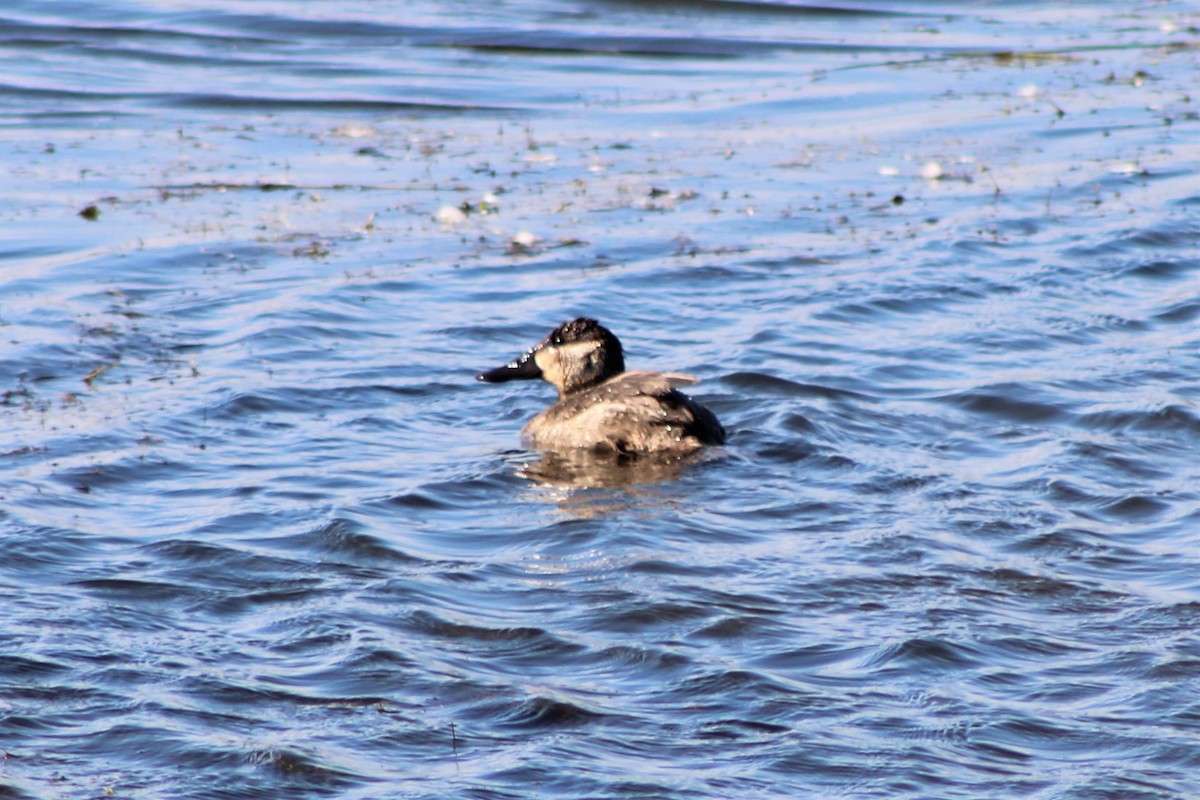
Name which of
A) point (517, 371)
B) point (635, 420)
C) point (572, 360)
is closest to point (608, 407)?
point (635, 420)

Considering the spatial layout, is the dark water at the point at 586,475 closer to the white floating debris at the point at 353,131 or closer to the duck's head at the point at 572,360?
the white floating debris at the point at 353,131

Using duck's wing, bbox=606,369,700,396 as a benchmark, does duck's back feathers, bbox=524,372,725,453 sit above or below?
below

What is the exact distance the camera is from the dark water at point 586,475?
5473mm

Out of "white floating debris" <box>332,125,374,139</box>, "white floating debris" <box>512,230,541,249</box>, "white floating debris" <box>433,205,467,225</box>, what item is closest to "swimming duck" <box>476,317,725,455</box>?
"white floating debris" <box>512,230,541,249</box>

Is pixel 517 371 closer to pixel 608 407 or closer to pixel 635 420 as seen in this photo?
pixel 608 407

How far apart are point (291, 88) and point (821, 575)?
12133 millimetres

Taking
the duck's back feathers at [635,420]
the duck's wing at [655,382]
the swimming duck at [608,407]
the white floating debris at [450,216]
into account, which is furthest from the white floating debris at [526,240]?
the duck's wing at [655,382]

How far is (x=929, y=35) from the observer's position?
2091 centimetres

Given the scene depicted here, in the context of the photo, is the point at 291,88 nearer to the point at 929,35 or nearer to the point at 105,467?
the point at 929,35

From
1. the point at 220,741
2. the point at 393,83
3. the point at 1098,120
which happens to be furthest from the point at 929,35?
the point at 220,741

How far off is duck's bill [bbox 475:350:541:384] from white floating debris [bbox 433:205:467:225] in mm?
3578

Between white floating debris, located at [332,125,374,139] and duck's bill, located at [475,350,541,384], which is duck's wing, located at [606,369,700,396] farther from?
white floating debris, located at [332,125,374,139]

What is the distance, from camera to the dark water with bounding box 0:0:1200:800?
5.47m

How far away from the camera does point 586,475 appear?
340 inches
